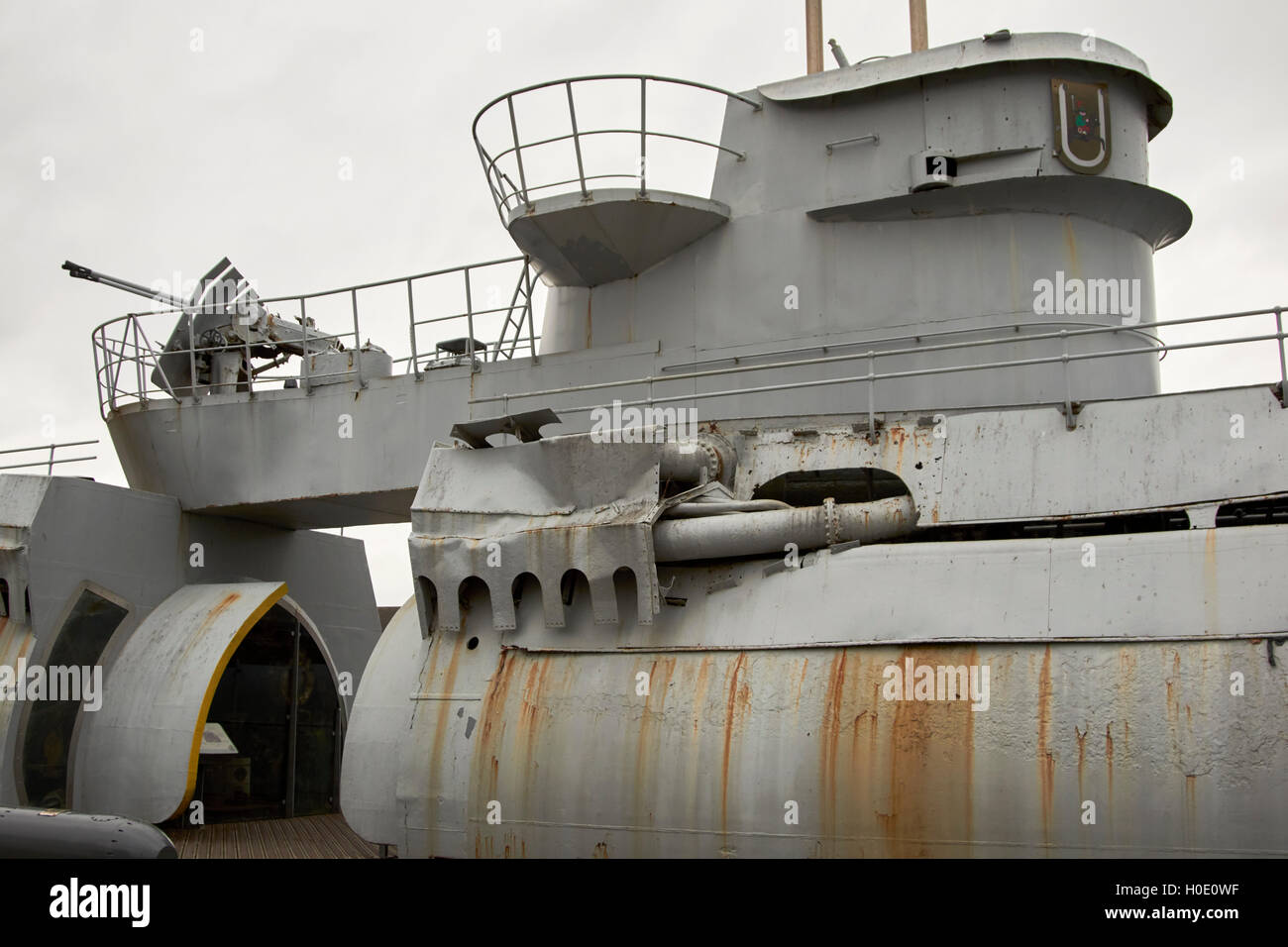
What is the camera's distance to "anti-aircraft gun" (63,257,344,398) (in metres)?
18.5

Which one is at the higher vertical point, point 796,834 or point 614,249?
point 614,249

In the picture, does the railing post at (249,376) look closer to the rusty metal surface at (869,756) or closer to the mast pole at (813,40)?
the rusty metal surface at (869,756)

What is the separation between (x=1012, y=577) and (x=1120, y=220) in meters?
5.25

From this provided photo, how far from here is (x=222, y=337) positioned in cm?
1912

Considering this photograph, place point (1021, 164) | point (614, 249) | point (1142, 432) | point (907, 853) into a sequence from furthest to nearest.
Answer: point (614, 249), point (1021, 164), point (1142, 432), point (907, 853)

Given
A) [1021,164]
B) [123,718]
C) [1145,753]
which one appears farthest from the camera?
[123,718]

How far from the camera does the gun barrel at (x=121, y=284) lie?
2083 cm

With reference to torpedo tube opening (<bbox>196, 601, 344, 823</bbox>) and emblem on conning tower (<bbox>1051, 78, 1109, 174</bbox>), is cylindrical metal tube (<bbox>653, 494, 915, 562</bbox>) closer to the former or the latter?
emblem on conning tower (<bbox>1051, 78, 1109, 174</bbox>)

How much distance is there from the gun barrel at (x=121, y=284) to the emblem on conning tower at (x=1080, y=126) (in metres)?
13.0

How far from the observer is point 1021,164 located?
44.1 feet

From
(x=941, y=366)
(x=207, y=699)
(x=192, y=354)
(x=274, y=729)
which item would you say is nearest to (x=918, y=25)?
(x=941, y=366)

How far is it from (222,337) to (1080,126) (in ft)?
40.0
